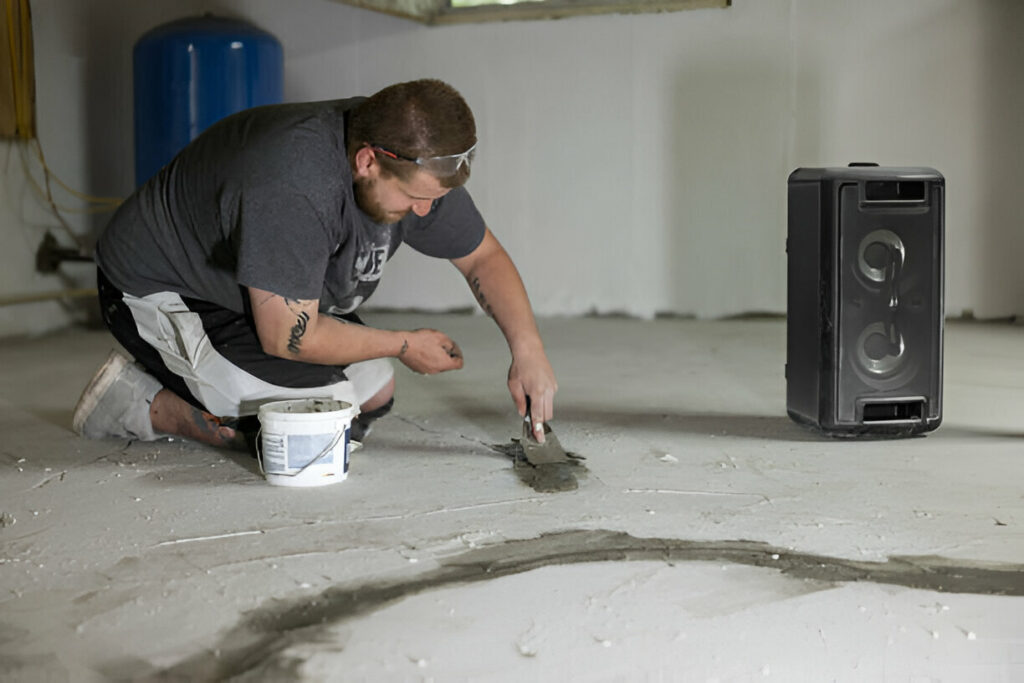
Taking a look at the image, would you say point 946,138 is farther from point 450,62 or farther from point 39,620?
point 39,620

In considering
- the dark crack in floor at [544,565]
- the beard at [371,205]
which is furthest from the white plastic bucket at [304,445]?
the dark crack in floor at [544,565]

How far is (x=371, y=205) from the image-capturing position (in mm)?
2012

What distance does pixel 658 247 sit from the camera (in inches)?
201

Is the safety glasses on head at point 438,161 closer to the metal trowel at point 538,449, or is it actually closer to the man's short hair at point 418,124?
the man's short hair at point 418,124

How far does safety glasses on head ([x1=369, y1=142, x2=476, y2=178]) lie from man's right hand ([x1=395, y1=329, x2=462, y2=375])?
0.36 m

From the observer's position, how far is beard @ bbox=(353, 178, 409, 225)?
198 cm

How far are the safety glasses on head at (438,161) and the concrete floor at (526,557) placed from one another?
594 millimetres

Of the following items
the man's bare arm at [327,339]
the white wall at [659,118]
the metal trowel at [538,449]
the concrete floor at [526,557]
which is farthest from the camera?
the white wall at [659,118]

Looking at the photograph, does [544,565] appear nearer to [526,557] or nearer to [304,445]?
[526,557]

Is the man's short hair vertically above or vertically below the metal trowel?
above

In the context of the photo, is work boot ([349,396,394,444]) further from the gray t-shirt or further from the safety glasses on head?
the safety glasses on head

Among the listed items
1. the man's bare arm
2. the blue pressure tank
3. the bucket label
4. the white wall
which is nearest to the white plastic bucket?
the bucket label

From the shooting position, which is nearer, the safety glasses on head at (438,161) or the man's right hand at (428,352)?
the safety glasses on head at (438,161)

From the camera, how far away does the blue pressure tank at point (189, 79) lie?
14.5 feet
